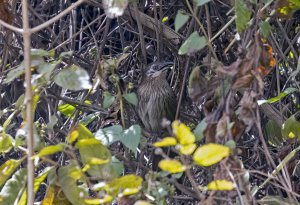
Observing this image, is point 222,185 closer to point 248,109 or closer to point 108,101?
point 248,109

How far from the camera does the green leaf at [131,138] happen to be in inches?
90.9

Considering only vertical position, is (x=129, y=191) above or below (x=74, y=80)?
below

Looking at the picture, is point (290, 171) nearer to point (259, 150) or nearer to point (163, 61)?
point (259, 150)

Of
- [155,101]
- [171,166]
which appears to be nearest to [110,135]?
[171,166]

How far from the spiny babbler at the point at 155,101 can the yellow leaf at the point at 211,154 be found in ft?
6.75

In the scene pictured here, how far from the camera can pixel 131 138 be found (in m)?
2.32

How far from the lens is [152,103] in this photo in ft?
14.6

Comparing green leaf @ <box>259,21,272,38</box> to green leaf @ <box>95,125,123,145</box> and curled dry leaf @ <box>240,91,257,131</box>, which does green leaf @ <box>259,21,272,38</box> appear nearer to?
curled dry leaf @ <box>240,91,257,131</box>

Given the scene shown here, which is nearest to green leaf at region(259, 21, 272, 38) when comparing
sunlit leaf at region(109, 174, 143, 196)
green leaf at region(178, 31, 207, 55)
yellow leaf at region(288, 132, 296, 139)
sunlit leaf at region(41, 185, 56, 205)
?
green leaf at region(178, 31, 207, 55)

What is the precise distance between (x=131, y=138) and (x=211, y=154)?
568 mm

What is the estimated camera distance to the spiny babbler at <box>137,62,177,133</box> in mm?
4055

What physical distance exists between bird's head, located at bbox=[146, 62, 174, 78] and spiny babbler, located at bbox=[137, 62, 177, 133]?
0.04 m

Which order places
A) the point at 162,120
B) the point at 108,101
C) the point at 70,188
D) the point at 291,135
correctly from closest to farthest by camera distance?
the point at 70,188 → the point at 108,101 → the point at 291,135 → the point at 162,120

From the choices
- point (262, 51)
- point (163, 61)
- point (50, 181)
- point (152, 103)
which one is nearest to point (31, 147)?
point (50, 181)
